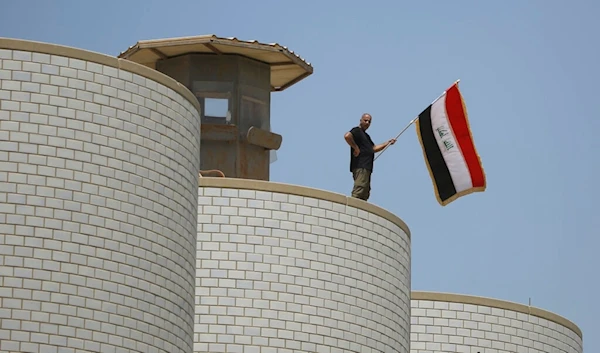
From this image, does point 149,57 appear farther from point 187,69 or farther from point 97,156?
point 97,156

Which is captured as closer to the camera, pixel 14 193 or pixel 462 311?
pixel 14 193

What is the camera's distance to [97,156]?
2319 cm

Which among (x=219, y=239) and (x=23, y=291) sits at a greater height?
(x=219, y=239)

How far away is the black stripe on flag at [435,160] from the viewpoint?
32.3 meters

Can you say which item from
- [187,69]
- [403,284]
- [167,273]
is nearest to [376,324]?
[403,284]

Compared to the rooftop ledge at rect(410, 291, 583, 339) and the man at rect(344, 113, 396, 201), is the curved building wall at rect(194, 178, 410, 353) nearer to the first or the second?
the man at rect(344, 113, 396, 201)

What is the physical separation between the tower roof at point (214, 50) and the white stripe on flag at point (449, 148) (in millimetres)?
2771

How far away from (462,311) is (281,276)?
7313 millimetres

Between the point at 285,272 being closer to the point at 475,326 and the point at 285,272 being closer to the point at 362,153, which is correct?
the point at 362,153

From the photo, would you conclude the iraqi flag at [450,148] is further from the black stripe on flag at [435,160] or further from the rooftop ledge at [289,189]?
the rooftop ledge at [289,189]

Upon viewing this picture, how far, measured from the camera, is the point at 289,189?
2723cm

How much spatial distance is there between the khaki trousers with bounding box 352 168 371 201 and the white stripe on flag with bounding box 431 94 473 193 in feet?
9.62

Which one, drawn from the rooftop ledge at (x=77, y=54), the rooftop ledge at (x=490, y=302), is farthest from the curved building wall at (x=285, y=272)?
the rooftop ledge at (x=490, y=302)

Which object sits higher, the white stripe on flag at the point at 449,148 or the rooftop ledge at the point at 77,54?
the white stripe on flag at the point at 449,148
